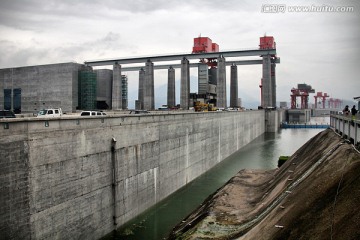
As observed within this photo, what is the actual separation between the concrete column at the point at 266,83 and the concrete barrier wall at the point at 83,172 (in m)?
63.9

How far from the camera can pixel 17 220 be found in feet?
45.6

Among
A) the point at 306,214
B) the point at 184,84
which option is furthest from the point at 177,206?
the point at 184,84

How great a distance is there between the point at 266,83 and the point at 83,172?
8571 cm

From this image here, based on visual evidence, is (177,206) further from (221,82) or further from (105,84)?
(105,84)

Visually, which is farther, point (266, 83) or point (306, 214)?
point (266, 83)

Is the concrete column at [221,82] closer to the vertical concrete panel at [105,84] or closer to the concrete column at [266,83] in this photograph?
the concrete column at [266,83]

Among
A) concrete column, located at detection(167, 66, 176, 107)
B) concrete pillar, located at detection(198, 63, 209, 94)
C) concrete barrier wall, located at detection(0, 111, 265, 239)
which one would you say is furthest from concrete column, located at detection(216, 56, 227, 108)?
concrete barrier wall, located at detection(0, 111, 265, 239)

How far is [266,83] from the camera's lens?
96.7m

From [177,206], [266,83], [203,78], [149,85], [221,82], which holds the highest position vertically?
[203,78]

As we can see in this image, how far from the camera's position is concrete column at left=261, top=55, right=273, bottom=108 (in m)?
90.3

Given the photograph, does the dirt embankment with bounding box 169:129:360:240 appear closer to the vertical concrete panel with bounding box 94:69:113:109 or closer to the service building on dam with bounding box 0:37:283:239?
the service building on dam with bounding box 0:37:283:239

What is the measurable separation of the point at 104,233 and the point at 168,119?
13248mm

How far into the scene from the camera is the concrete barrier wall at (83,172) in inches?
554

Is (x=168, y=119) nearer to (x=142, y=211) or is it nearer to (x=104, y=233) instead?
(x=142, y=211)
